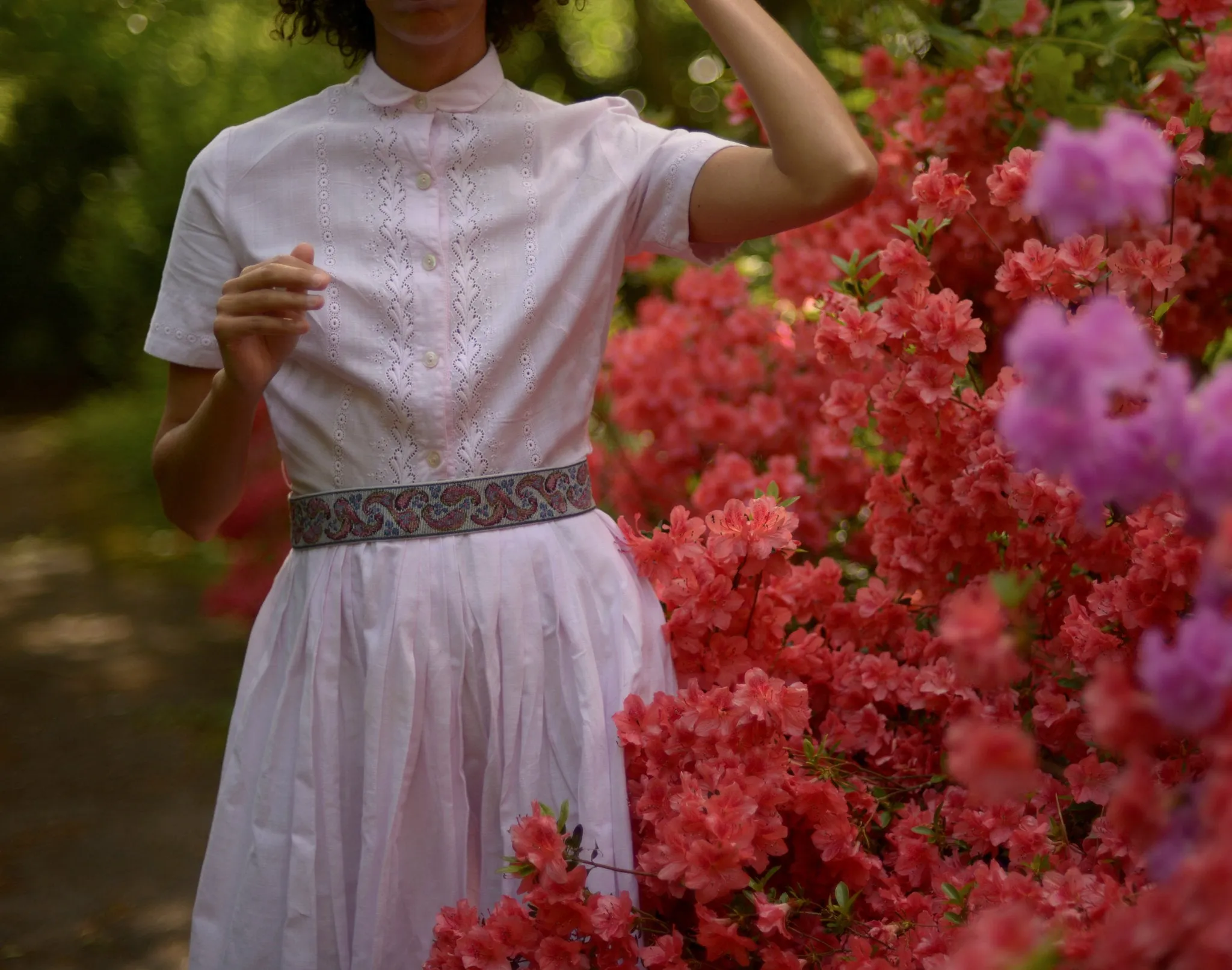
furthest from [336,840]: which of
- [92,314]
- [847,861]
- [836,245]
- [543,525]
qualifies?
[92,314]

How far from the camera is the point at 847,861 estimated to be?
1.28 m

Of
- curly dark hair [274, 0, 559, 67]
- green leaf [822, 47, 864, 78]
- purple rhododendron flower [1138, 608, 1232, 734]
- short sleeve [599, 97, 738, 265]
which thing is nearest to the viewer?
purple rhododendron flower [1138, 608, 1232, 734]

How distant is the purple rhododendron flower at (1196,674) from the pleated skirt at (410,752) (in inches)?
33.9

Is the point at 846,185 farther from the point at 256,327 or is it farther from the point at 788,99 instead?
the point at 256,327

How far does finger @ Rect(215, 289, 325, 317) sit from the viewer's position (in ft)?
3.70

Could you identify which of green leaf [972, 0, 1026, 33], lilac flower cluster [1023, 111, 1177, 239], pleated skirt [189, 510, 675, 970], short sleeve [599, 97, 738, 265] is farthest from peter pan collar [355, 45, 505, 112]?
lilac flower cluster [1023, 111, 1177, 239]

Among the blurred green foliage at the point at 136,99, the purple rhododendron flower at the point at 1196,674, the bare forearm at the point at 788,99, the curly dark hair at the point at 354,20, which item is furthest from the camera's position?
the blurred green foliage at the point at 136,99

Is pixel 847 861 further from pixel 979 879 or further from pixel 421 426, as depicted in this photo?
pixel 421 426

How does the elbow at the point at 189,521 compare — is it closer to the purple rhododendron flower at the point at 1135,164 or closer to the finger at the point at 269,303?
the finger at the point at 269,303

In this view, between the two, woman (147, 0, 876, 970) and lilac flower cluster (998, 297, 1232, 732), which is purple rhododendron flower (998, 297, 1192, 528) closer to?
lilac flower cluster (998, 297, 1232, 732)

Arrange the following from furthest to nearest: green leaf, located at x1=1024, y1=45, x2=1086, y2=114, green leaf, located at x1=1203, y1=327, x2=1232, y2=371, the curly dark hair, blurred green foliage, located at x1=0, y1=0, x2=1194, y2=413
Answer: blurred green foliage, located at x1=0, y1=0, x2=1194, y2=413
green leaf, located at x1=1024, y1=45, x2=1086, y2=114
the curly dark hair
green leaf, located at x1=1203, y1=327, x2=1232, y2=371

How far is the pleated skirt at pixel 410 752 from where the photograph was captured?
127 cm

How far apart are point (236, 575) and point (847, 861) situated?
299 centimetres

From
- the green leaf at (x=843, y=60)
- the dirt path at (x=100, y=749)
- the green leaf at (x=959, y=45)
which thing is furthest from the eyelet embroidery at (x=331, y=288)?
the dirt path at (x=100, y=749)
